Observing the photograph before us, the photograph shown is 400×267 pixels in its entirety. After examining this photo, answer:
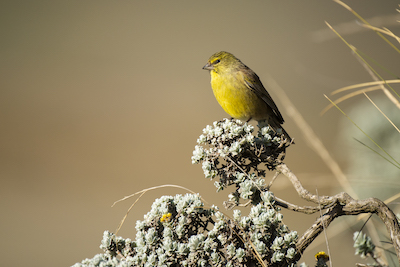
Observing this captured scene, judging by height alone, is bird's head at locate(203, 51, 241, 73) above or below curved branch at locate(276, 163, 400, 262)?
above

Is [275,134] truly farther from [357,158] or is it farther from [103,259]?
[357,158]

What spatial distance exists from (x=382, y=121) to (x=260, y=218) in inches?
122

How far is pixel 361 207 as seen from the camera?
1.65 metres

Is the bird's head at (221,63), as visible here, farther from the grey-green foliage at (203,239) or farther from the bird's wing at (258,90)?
the grey-green foliage at (203,239)

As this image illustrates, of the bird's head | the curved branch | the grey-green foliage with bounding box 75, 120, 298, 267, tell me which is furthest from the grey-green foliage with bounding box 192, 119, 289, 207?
the bird's head

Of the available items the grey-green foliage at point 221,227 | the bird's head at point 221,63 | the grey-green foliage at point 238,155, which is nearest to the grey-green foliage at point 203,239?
the grey-green foliage at point 221,227

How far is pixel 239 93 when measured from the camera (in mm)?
3014

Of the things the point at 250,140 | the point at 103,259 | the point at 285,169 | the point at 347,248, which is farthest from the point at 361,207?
the point at 347,248

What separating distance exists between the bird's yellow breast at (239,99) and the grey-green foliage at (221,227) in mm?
968

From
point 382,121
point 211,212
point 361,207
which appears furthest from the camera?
point 382,121

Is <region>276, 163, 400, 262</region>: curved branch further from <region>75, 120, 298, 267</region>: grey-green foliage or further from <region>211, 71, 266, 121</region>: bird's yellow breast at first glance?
<region>211, 71, 266, 121</region>: bird's yellow breast

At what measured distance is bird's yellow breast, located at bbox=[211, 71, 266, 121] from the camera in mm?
2998

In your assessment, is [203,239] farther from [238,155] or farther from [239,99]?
[239,99]

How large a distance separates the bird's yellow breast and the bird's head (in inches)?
5.6
